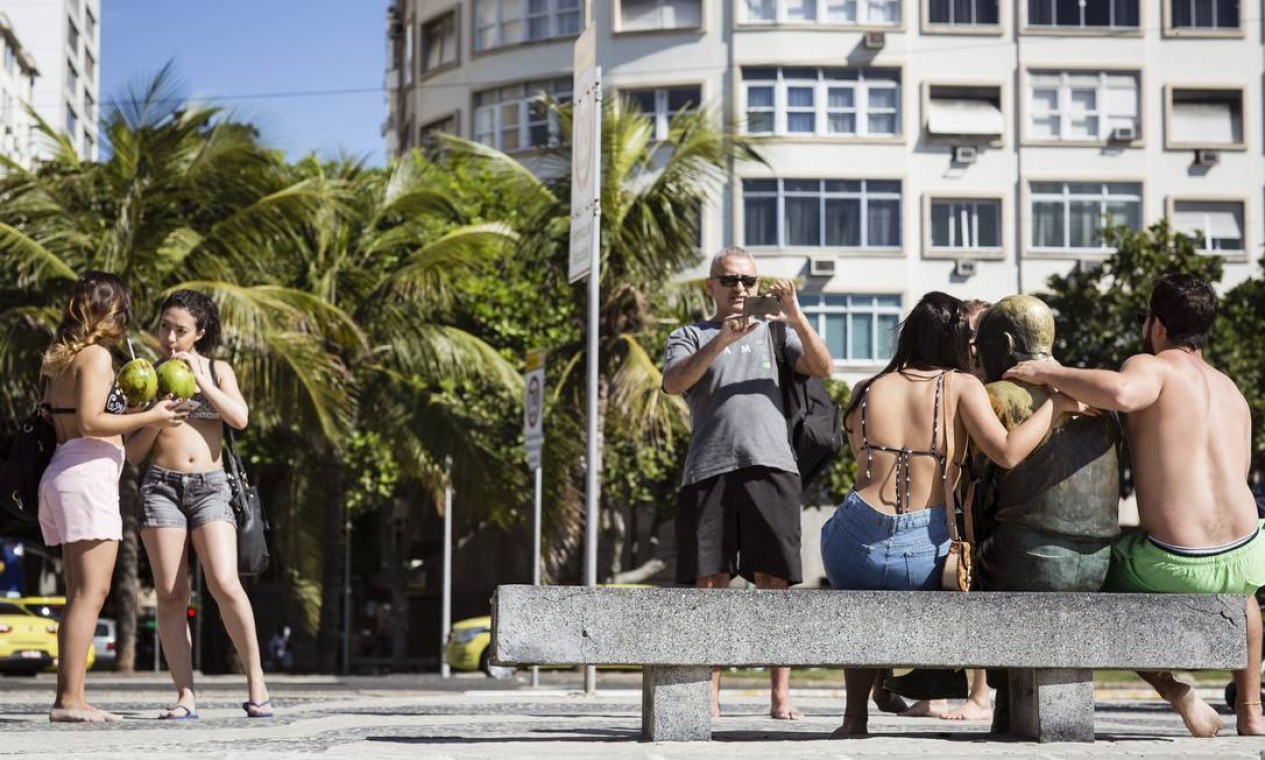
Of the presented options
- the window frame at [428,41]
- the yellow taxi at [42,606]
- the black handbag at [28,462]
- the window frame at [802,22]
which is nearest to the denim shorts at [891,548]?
the black handbag at [28,462]

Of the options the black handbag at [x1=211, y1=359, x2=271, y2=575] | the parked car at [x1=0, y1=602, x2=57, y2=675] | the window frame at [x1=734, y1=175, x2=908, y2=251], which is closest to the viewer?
the black handbag at [x1=211, y1=359, x2=271, y2=575]

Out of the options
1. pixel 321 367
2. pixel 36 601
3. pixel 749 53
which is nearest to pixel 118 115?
pixel 321 367

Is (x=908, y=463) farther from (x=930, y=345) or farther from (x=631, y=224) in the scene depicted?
(x=631, y=224)

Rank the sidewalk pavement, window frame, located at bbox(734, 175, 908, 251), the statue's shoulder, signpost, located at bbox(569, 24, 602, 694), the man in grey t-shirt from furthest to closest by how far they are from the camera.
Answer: window frame, located at bbox(734, 175, 908, 251), signpost, located at bbox(569, 24, 602, 694), the man in grey t-shirt, the statue's shoulder, the sidewalk pavement

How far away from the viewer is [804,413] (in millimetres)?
8617

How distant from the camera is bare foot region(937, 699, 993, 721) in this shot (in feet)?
29.8

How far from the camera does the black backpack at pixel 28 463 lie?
27.1ft

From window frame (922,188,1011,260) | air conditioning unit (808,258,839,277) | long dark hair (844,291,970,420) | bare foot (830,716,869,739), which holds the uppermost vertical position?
window frame (922,188,1011,260)

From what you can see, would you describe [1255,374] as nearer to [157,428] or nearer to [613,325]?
[613,325]

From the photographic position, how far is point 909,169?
5194cm

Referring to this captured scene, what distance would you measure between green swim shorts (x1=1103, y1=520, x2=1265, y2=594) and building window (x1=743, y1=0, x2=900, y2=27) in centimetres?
4642

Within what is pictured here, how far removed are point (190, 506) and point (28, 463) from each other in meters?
0.65

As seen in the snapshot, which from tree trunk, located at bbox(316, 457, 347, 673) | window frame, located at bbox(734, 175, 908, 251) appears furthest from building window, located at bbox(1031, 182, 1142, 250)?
tree trunk, located at bbox(316, 457, 347, 673)

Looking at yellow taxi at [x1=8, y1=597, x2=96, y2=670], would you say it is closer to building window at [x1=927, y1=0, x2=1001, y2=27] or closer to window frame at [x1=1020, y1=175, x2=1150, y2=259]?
window frame at [x1=1020, y1=175, x2=1150, y2=259]
